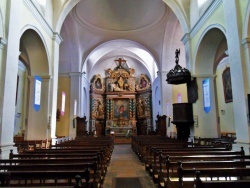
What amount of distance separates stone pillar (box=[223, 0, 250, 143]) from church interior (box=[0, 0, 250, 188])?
27 mm

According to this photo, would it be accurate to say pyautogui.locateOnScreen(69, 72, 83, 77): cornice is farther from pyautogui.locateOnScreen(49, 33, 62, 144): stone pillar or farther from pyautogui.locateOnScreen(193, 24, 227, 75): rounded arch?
pyautogui.locateOnScreen(193, 24, 227, 75): rounded arch

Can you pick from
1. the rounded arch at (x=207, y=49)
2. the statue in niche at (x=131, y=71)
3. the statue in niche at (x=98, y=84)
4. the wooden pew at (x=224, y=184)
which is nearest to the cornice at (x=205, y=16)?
the rounded arch at (x=207, y=49)

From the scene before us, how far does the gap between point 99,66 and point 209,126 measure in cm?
1590

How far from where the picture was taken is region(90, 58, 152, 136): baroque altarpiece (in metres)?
22.2

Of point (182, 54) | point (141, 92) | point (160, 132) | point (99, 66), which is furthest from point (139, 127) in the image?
point (182, 54)

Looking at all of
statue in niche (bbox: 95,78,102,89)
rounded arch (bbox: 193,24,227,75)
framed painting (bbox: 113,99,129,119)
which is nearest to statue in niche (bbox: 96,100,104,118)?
framed painting (bbox: 113,99,129,119)

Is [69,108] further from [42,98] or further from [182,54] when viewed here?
[182,54]

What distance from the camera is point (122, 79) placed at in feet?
76.6

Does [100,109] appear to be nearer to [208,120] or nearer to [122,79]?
[122,79]

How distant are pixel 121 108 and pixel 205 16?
629 inches

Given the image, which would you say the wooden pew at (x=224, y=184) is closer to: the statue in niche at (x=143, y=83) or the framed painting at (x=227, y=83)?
the framed painting at (x=227, y=83)

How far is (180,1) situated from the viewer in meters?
10.1

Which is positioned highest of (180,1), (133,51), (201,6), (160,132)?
(133,51)

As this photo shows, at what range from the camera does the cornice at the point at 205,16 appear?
24.2ft
